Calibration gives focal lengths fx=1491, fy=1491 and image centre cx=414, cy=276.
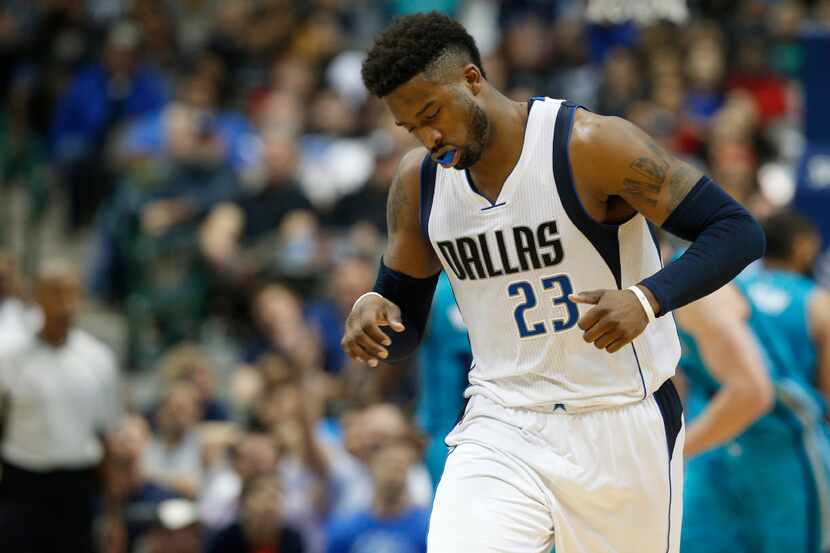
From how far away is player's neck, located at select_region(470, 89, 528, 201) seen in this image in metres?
4.42

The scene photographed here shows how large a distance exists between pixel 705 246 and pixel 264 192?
9.15 meters

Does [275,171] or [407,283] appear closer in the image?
[407,283]

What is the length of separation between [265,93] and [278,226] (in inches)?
131

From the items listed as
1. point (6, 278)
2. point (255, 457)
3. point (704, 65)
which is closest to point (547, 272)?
point (255, 457)

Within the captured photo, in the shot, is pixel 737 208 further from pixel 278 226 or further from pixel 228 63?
pixel 228 63

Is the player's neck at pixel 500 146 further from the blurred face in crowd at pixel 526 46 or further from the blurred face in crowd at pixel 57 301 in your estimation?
the blurred face in crowd at pixel 526 46

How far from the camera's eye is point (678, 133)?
12.5 metres

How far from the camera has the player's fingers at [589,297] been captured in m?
3.97

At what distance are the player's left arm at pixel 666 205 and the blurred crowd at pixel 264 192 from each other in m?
2.38

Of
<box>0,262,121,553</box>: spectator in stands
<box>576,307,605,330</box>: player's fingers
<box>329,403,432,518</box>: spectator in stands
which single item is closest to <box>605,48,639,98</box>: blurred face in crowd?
<box>329,403,432,518</box>: spectator in stands

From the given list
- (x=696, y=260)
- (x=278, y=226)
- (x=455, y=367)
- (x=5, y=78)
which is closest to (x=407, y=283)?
(x=696, y=260)

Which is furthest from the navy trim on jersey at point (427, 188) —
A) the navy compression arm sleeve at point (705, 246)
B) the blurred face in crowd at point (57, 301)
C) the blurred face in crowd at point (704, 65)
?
the blurred face in crowd at point (704, 65)

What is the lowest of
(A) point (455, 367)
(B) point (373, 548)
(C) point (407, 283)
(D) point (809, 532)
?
(B) point (373, 548)

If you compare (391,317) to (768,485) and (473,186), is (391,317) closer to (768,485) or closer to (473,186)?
(473,186)
